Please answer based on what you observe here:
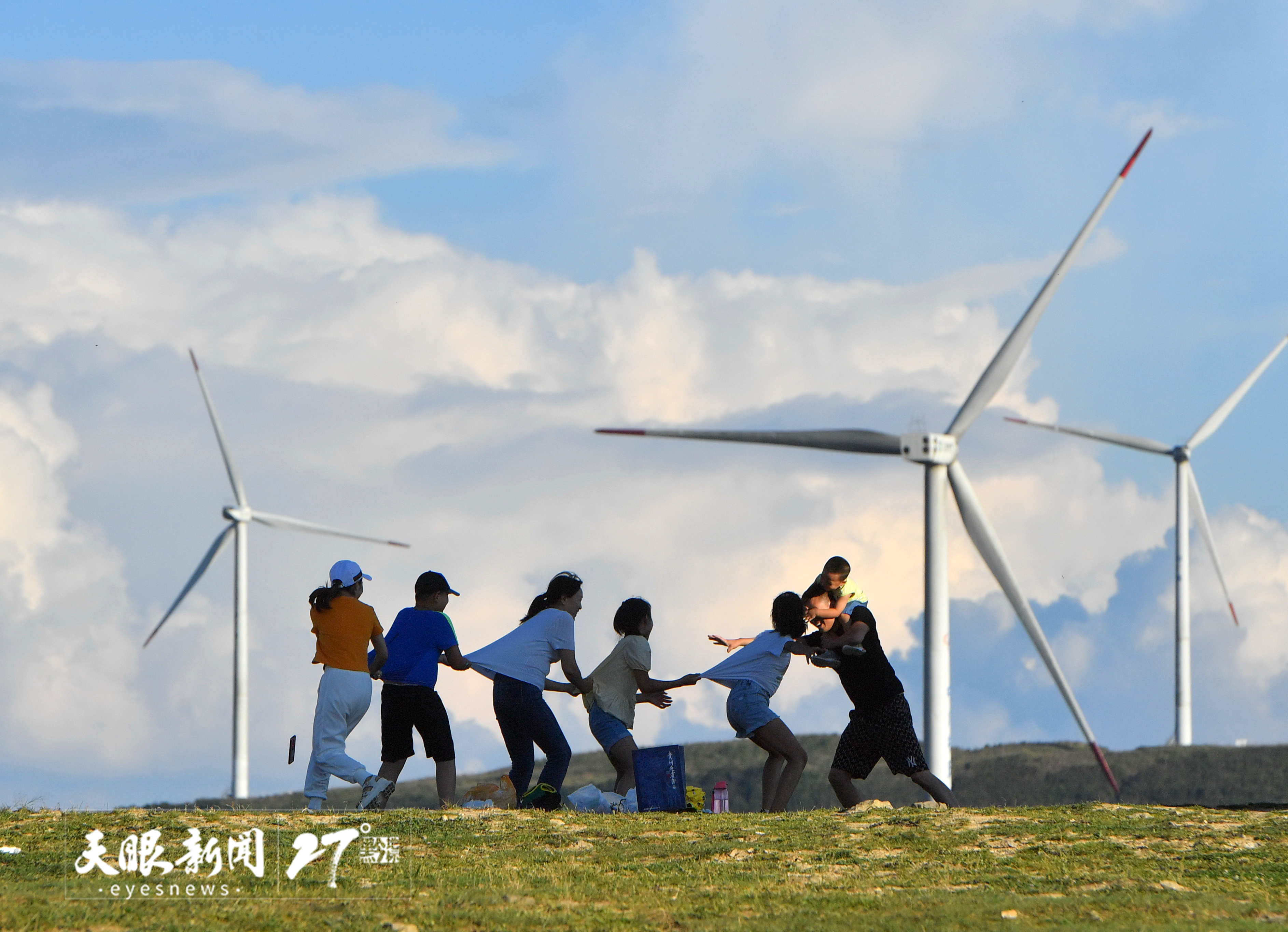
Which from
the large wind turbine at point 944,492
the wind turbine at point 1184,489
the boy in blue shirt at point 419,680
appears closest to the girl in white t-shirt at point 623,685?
the boy in blue shirt at point 419,680

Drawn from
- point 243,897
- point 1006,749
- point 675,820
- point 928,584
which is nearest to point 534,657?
point 675,820

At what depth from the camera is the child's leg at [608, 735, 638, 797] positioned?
53.8 feet

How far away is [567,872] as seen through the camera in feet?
39.4

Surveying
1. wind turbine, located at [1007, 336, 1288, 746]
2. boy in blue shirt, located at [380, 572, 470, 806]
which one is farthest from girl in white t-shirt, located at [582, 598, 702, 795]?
wind turbine, located at [1007, 336, 1288, 746]

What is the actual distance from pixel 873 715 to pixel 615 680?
2.67m

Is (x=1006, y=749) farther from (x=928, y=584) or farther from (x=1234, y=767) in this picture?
(x=928, y=584)

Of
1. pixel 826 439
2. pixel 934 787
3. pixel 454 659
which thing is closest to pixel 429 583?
pixel 454 659

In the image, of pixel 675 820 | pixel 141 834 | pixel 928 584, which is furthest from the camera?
pixel 928 584

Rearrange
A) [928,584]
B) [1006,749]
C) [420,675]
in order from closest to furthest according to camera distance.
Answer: [420,675] → [928,584] → [1006,749]

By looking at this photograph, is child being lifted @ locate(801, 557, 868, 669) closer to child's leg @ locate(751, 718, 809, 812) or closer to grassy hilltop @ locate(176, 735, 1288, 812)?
child's leg @ locate(751, 718, 809, 812)

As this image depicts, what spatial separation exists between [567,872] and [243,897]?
2443 millimetres

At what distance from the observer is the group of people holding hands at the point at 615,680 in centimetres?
1584

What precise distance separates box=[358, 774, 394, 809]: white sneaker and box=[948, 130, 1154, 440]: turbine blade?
20083mm

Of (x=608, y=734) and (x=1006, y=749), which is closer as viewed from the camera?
(x=608, y=734)
